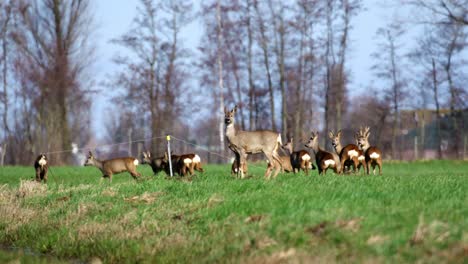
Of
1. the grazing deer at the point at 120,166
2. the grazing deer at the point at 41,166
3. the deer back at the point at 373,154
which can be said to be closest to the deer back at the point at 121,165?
the grazing deer at the point at 120,166

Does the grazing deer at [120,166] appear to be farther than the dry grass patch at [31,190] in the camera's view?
Yes

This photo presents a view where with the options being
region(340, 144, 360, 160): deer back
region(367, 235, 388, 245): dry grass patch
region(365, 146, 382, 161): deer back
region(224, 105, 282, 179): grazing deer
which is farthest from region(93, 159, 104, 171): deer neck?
region(367, 235, 388, 245): dry grass patch

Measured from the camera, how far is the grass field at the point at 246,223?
313 inches

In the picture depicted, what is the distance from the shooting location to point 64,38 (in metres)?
46.8

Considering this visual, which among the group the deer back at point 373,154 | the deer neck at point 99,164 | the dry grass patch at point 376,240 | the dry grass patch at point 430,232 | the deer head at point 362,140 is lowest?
the dry grass patch at point 376,240

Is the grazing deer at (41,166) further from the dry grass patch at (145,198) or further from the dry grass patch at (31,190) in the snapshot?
the dry grass patch at (145,198)

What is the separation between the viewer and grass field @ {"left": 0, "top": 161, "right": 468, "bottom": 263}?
7.96m

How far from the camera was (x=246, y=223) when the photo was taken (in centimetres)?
952

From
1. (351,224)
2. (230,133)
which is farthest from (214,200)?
(230,133)

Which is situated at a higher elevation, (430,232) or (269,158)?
(269,158)

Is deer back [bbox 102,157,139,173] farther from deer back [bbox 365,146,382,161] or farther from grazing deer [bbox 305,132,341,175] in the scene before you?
deer back [bbox 365,146,382,161]

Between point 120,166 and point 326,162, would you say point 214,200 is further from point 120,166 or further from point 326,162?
point 120,166

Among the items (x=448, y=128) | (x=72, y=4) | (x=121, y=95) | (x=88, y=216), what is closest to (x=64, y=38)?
(x=72, y=4)

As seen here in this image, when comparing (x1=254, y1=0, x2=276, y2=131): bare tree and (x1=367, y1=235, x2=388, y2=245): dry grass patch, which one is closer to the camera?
(x1=367, y1=235, x2=388, y2=245): dry grass patch
